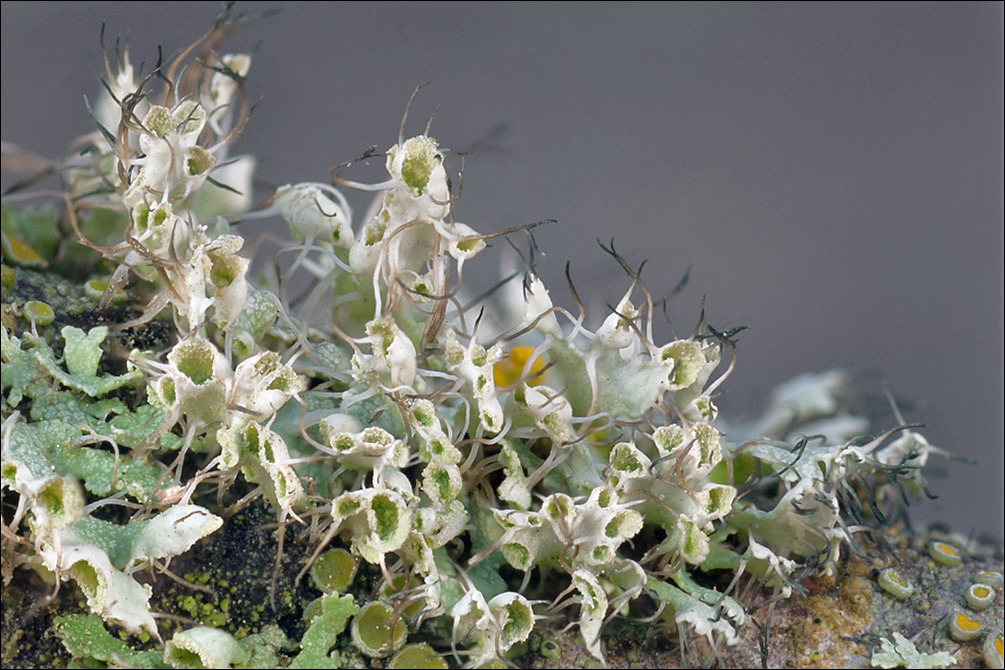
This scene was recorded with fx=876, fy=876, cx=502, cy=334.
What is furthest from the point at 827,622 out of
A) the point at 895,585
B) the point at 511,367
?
the point at 511,367

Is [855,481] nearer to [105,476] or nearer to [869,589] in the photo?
[869,589]

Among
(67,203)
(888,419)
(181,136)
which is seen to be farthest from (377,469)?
(888,419)

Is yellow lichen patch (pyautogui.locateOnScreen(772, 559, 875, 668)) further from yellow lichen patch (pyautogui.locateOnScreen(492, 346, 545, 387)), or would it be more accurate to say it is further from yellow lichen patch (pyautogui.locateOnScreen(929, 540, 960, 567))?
yellow lichen patch (pyautogui.locateOnScreen(492, 346, 545, 387))

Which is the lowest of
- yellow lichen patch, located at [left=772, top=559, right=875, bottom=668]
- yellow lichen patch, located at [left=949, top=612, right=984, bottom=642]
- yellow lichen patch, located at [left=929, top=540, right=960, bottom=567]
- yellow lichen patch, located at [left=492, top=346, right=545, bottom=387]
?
yellow lichen patch, located at [left=929, top=540, right=960, bottom=567]

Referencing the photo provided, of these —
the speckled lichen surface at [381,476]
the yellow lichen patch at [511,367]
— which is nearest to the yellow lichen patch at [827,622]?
the speckled lichen surface at [381,476]

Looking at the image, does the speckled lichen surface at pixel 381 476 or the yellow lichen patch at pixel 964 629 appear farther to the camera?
the yellow lichen patch at pixel 964 629

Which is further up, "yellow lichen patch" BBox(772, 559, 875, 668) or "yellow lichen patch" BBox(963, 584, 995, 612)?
"yellow lichen patch" BBox(772, 559, 875, 668)

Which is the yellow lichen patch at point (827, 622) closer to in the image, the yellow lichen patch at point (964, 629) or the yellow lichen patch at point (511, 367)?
the yellow lichen patch at point (964, 629)

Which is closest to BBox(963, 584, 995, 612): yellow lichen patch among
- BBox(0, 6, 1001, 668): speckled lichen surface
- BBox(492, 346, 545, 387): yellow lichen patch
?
BBox(0, 6, 1001, 668): speckled lichen surface
